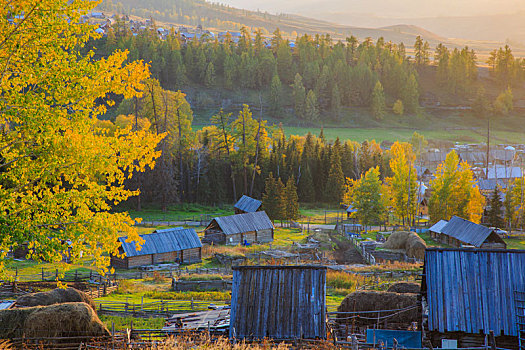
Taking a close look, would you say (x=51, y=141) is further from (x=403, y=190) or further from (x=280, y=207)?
(x=403, y=190)

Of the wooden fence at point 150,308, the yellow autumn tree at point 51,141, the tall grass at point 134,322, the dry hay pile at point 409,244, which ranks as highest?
the yellow autumn tree at point 51,141

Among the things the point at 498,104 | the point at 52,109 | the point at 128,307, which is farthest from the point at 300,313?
the point at 498,104

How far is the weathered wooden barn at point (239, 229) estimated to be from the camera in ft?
157

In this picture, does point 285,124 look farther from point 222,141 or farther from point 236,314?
point 236,314

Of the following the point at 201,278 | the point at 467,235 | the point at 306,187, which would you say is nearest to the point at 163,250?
the point at 201,278

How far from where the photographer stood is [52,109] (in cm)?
1160

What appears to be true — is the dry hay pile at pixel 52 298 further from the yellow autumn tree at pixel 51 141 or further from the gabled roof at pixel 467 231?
the gabled roof at pixel 467 231

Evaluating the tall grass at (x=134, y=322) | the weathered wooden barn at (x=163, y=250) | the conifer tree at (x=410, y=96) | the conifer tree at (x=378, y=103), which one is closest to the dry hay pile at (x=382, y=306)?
the tall grass at (x=134, y=322)

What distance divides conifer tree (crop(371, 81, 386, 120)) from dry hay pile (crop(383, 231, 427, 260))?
105 metres

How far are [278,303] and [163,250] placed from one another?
24.5m

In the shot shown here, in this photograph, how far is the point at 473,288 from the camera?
15883 millimetres

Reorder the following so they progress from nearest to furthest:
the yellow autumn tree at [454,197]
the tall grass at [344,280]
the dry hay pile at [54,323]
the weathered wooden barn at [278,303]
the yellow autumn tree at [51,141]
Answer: the yellow autumn tree at [51,141] < the weathered wooden barn at [278,303] < the dry hay pile at [54,323] < the tall grass at [344,280] < the yellow autumn tree at [454,197]

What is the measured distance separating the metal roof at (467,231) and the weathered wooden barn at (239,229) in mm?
17435

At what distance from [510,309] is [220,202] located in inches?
2364
